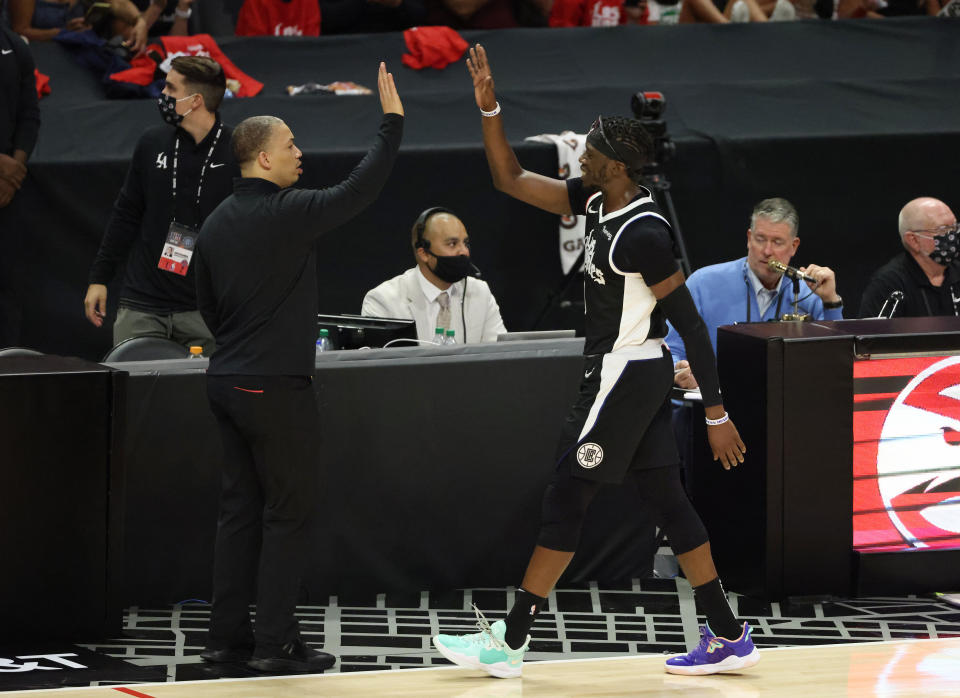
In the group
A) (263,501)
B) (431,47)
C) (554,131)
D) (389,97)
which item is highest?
(431,47)

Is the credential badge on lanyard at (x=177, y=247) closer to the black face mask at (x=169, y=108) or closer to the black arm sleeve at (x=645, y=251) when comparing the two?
the black face mask at (x=169, y=108)

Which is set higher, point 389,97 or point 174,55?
point 174,55

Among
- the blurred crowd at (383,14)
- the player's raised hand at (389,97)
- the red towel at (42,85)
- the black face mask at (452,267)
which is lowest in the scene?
the black face mask at (452,267)

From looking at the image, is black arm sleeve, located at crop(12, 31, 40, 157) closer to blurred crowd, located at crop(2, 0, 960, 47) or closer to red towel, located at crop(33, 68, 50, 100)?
red towel, located at crop(33, 68, 50, 100)

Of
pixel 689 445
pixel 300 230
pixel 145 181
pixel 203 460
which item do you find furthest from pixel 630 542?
pixel 145 181

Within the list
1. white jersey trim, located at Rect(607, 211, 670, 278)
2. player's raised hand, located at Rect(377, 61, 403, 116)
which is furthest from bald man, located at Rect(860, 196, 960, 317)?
player's raised hand, located at Rect(377, 61, 403, 116)

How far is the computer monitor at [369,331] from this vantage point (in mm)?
5523

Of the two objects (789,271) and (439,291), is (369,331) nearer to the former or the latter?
(439,291)

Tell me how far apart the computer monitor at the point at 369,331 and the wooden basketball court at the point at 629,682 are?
1611 millimetres

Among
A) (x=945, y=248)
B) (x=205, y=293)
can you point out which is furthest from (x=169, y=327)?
(x=945, y=248)

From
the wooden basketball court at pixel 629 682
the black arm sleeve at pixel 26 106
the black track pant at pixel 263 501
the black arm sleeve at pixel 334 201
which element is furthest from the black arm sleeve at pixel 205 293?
the black arm sleeve at pixel 26 106

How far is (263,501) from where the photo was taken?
4.34 m

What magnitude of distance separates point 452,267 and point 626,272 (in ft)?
7.19

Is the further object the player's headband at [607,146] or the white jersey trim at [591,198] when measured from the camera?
the white jersey trim at [591,198]
